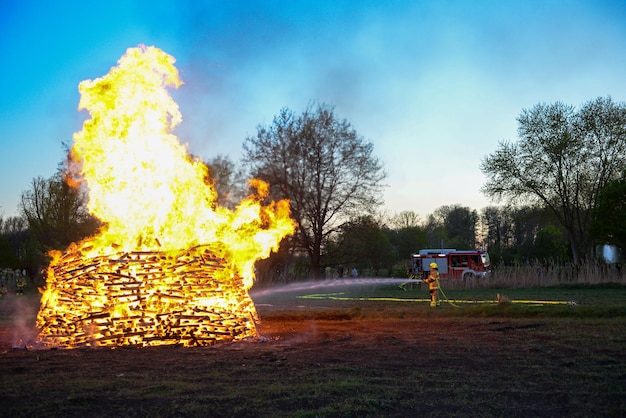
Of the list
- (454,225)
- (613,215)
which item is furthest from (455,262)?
(454,225)

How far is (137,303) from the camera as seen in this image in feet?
33.6

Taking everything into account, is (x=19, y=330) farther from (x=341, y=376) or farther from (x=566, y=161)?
(x=566, y=161)

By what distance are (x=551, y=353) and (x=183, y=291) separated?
638 cm

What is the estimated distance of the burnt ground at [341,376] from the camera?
5563mm

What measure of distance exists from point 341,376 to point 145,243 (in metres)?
5.81

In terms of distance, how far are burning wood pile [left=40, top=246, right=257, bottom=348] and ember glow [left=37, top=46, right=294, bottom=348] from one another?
0.06 ft

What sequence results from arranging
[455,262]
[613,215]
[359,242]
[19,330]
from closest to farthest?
[19,330] → [613,215] → [359,242] → [455,262]

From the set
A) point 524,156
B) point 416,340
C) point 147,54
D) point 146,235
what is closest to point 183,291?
point 146,235

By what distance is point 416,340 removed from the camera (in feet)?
33.6

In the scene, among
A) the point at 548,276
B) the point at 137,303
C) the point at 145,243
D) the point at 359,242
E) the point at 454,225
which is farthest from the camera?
the point at 454,225

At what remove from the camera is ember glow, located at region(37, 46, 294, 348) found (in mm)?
10203

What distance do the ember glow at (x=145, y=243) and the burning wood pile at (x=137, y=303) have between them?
0.7 inches

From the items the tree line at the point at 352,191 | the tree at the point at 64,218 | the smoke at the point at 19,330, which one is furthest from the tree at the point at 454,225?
the smoke at the point at 19,330

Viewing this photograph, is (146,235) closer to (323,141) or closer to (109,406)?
(109,406)
